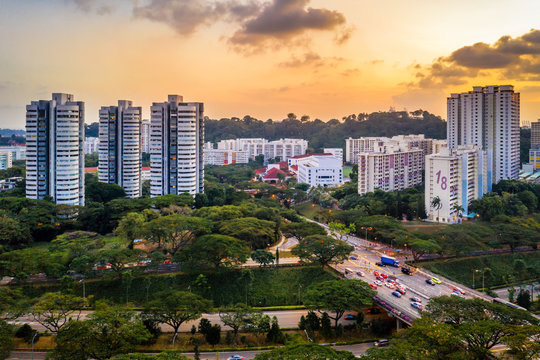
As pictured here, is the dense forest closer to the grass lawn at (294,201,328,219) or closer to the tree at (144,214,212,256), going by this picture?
the grass lawn at (294,201,328,219)

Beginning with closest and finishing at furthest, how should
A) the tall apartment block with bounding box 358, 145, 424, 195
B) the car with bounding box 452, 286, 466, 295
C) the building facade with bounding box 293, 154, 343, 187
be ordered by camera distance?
the car with bounding box 452, 286, 466, 295
the tall apartment block with bounding box 358, 145, 424, 195
the building facade with bounding box 293, 154, 343, 187

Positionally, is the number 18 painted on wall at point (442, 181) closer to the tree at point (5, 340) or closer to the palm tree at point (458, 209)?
the palm tree at point (458, 209)

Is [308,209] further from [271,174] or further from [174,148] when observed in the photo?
[271,174]

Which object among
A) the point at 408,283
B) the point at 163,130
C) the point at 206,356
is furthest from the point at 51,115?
the point at 408,283

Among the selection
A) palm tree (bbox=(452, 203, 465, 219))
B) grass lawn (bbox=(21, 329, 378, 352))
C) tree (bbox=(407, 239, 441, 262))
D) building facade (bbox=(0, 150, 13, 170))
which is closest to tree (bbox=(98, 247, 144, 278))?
grass lawn (bbox=(21, 329, 378, 352))

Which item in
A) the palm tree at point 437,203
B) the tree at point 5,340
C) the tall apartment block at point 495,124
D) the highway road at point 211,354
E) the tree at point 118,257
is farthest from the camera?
the tall apartment block at point 495,124

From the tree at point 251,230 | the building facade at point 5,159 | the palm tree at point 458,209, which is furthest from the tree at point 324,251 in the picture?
the building facade at point 5,159
